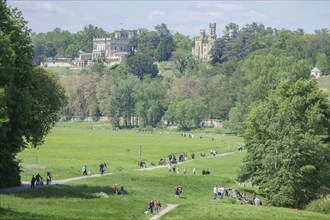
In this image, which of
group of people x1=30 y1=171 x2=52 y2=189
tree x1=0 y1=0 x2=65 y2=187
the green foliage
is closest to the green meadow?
group of people x1=30 y1=171 x2=52 y2=189

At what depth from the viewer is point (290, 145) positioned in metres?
58.7


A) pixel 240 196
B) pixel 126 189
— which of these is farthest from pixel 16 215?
pixel 240 196

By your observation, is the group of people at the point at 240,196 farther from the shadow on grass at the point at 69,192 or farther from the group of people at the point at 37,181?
the group of people at the point at 37,181

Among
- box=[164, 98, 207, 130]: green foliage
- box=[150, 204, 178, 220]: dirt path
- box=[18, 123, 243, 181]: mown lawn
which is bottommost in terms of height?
box=[150, 204, 178, 220]: dirt path

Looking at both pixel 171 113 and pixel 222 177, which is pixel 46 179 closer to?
pixel 222 177

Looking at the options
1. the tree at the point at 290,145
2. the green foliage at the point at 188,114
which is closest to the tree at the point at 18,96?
the tree at the point at 290,145

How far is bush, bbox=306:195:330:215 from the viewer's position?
55000 millimetres

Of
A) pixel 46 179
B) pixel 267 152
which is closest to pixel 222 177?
pixel 267 152

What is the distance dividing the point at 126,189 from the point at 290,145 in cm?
1401

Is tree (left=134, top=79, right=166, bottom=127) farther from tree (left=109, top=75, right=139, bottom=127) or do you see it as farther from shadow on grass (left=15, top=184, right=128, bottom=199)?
shadow on grass (left=15, top=184, right=128, bottom=199)

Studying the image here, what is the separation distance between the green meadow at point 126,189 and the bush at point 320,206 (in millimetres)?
3795

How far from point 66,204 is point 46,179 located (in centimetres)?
1148

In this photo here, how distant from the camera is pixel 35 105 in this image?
5456 cm

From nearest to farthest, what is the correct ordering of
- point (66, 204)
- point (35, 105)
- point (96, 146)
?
point (66, 204), point (35, 105), point (96, 146)
